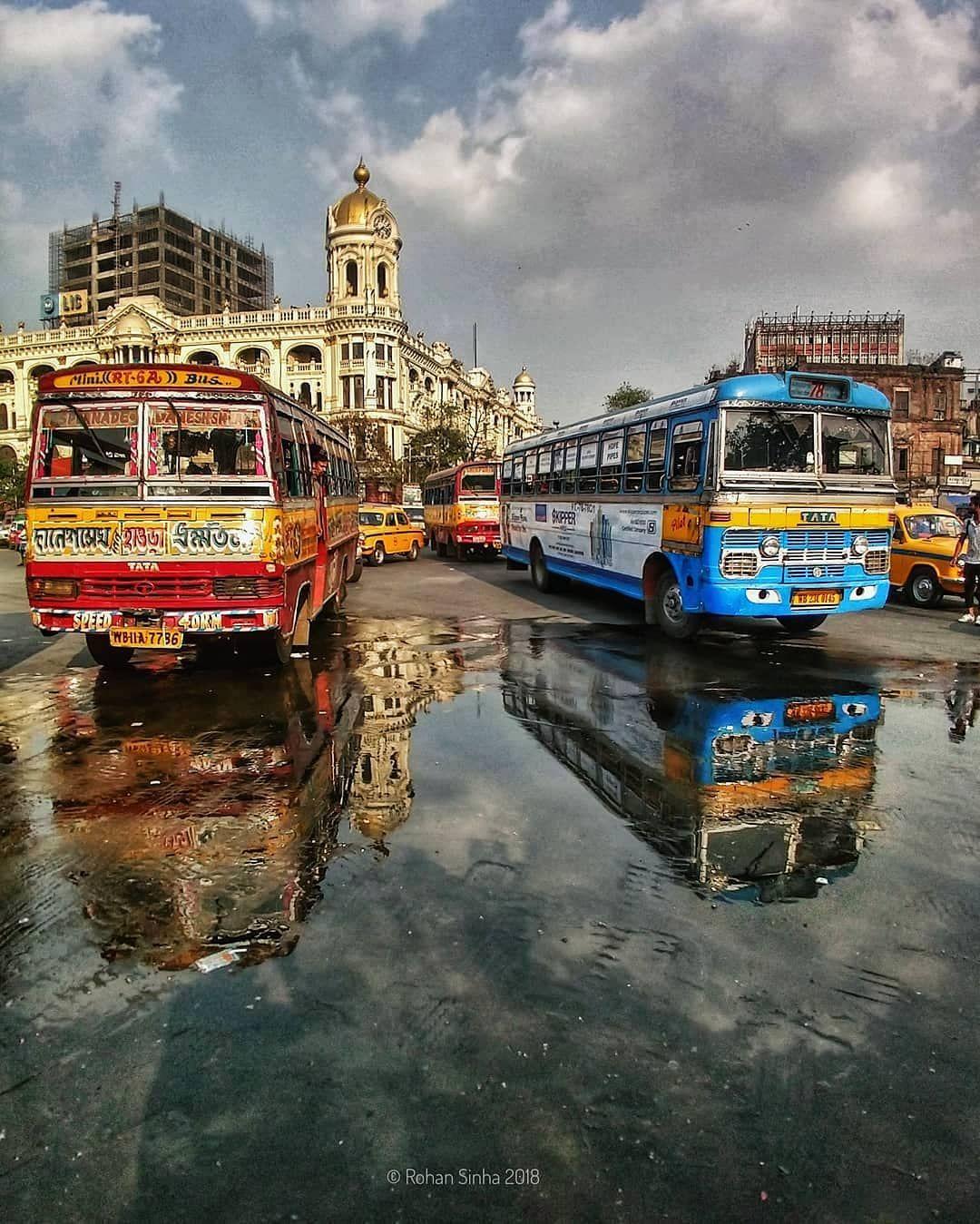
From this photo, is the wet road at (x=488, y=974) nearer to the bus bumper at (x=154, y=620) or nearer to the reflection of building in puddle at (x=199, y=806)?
the reflection of building in puddle at (x=199, y=806)

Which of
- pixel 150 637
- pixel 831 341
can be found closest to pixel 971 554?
pixel 150 637

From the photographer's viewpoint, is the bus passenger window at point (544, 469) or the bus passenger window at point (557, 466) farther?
the bus passenger window at point (544, 469)

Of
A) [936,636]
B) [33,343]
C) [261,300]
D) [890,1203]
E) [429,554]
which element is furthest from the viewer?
[261,300]

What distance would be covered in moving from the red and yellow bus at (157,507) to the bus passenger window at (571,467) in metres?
7.55

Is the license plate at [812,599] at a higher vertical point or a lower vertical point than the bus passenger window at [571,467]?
lower

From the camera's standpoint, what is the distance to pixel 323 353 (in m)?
79.9

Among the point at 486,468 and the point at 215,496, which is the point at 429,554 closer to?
the point at 486,468

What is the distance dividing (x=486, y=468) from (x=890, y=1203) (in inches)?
1077

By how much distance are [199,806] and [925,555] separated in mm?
14694

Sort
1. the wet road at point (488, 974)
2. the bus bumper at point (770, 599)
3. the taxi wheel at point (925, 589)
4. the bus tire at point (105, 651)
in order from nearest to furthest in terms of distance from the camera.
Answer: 1. the wet road at point (488, 974)
2. the bus tire at point (105, 651)
3. the bus bumper at point (770, 599)
4. the taxi wheel at point (925, 589)

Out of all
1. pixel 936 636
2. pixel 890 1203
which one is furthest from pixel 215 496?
pixel 936 636

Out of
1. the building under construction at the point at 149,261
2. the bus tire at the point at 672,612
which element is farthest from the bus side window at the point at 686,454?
the building under construction at the point at 149,261

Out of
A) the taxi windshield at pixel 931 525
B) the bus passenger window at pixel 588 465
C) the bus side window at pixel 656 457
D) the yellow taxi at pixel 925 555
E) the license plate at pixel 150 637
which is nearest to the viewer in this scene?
the license plate at pixel 150 637

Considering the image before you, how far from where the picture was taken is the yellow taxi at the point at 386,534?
26734 millimetres
